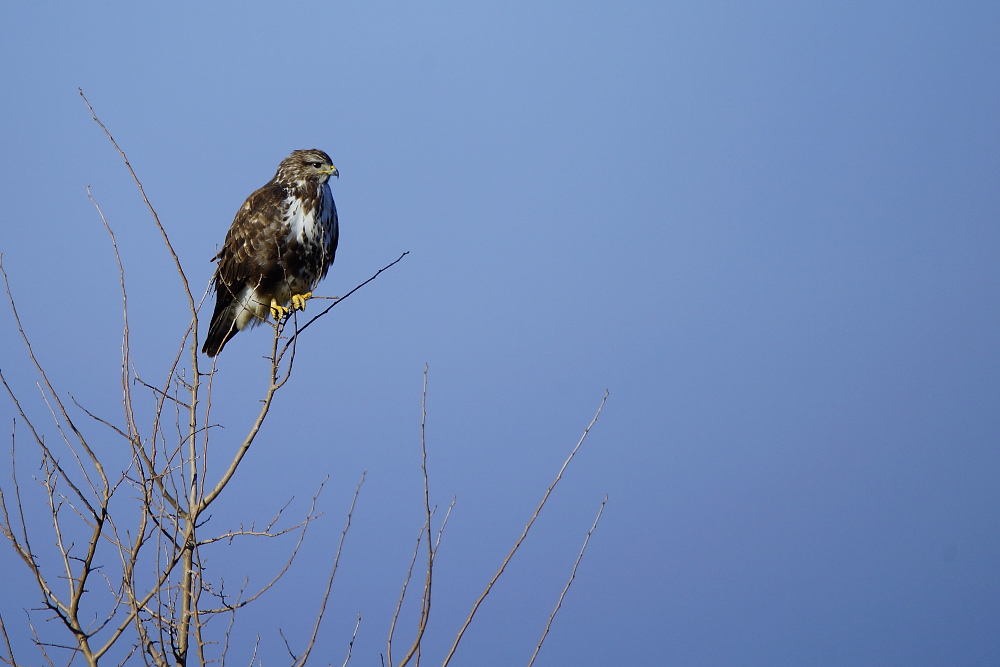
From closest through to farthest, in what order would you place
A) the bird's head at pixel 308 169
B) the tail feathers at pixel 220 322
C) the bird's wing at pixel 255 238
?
the bird's wing at pixel 255 238 < the bird's head at pixel 308 169 < the tail feathers at pixel 220 322

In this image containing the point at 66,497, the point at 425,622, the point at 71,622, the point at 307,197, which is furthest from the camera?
the point at 307,197

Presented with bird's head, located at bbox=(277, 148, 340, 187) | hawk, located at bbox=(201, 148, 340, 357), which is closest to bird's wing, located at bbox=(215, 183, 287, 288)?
hawk, located at bbox=(201, 148, 340, 357)

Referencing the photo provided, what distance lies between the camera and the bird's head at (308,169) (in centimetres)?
533

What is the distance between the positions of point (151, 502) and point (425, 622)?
3.45 ft

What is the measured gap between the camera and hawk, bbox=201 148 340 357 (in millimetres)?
5215

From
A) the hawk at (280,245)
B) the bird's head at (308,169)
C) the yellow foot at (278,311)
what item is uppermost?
the bird's head at (308,169)

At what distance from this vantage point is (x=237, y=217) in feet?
17.7

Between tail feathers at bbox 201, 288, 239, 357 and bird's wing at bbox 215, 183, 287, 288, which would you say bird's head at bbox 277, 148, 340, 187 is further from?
tail feathers at bbox 201, 288, 239, 357

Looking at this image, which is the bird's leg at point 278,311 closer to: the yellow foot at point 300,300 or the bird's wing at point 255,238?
the yellow foot at point 300,300

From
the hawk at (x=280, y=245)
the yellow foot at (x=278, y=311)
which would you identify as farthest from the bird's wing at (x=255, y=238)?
the yellow foot at (x=278, y=311)

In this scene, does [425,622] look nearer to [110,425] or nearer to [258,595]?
[258,595]

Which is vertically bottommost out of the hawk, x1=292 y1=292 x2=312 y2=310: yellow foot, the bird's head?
x1=292 y1=292 x2=312 y2=310: yellow foot

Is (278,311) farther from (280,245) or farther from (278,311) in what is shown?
(280,245)

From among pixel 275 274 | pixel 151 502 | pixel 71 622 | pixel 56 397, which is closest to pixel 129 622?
pixel 71 622
